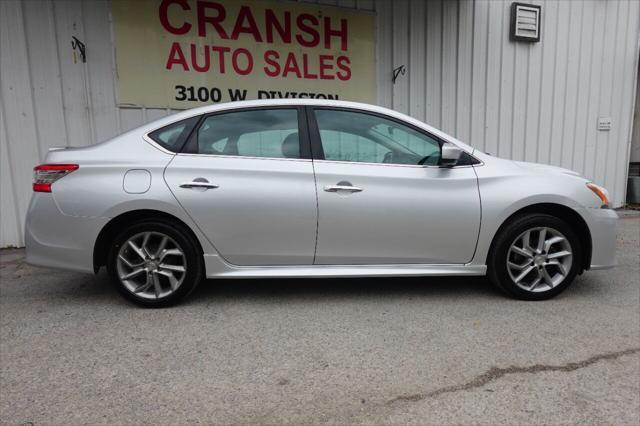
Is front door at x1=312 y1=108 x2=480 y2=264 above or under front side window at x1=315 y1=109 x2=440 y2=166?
under

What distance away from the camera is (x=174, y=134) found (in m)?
3.32

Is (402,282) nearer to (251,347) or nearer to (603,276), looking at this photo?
(251,347)

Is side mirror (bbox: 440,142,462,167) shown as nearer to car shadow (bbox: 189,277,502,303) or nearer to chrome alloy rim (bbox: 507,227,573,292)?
chrome alloy rim (bbox: 507,227,573,292)

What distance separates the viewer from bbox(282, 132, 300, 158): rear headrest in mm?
3354

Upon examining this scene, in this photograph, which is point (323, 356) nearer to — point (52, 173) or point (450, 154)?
point (450, 154)

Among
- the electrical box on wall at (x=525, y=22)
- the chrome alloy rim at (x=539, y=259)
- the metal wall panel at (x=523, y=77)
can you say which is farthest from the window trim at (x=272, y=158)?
the electrical box on wall at (x=525, y=22)

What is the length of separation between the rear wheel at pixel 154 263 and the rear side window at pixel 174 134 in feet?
1.99

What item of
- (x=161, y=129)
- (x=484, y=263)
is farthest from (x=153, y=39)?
(x=484, y=263)

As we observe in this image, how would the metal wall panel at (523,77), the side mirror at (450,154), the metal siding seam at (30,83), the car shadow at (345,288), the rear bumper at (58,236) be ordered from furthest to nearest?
the metal wall panel at (523,77)
the metal siding seam at (30,83)
the car shadow at (345,288)
the side mirror at (450,154)
the rear bumper at (58,236)

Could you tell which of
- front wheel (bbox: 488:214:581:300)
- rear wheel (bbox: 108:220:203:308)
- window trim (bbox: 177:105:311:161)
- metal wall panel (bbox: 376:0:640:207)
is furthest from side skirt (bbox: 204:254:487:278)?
metal wall panel (bbox: 376:0:640:207)

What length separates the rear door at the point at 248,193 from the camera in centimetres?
320

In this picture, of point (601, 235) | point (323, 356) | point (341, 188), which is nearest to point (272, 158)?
point (341, 188)

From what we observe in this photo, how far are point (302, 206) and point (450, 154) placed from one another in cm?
121

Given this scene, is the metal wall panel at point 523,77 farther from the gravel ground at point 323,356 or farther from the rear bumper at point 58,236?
the rear bumper at point 58,236
